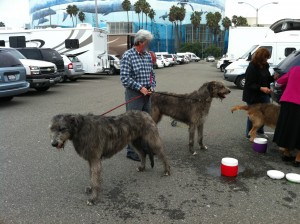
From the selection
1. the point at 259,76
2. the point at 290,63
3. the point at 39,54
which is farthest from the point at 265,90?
the point at 39,54

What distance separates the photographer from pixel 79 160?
5.58 meters

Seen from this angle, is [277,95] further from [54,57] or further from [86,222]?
[54,57]

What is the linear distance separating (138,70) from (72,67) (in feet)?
45.9

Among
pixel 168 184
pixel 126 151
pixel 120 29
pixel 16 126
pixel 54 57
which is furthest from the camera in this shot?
pixel 120 29

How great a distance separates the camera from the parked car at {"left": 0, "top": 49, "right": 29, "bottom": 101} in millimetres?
10531

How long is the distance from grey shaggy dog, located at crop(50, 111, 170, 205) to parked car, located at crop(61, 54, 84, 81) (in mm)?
14333

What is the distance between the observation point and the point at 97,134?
4.09 m

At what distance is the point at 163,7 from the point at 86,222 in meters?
104

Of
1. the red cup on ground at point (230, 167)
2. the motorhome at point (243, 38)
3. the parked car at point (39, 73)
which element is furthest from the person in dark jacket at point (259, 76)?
the motorhome at point (243, 38)

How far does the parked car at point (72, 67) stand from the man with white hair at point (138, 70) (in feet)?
44.6

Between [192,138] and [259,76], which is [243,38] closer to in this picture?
[259,76]

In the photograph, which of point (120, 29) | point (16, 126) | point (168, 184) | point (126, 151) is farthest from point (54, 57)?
point (120, 29)

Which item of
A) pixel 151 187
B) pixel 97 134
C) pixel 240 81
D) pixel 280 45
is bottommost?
pixel 151 187

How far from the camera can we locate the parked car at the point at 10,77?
34.6 feet
